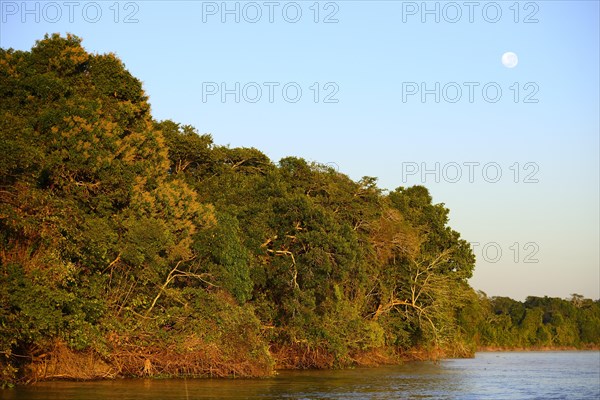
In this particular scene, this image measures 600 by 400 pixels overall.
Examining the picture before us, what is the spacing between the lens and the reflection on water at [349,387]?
22438mm

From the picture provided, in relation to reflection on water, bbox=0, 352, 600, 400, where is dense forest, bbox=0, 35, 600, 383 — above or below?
above

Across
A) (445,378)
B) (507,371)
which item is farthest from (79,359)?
(507,371)

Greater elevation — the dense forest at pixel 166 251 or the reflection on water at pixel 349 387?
the dense forest at pixel 166 251

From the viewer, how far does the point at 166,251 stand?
26.8 metres

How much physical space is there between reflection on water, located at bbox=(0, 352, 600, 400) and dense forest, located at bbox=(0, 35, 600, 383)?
124 cm

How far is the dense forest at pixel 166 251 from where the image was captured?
22.2 m

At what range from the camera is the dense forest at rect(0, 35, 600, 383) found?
22.2m

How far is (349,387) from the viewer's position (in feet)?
90.8

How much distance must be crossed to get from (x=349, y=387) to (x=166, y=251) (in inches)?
311

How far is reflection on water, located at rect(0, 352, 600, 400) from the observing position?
22.4 m

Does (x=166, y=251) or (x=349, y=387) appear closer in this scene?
(x=166, y=251)

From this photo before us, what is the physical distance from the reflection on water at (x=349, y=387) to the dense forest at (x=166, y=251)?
1242 mm

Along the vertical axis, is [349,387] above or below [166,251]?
below

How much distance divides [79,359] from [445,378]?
16.5 meters
